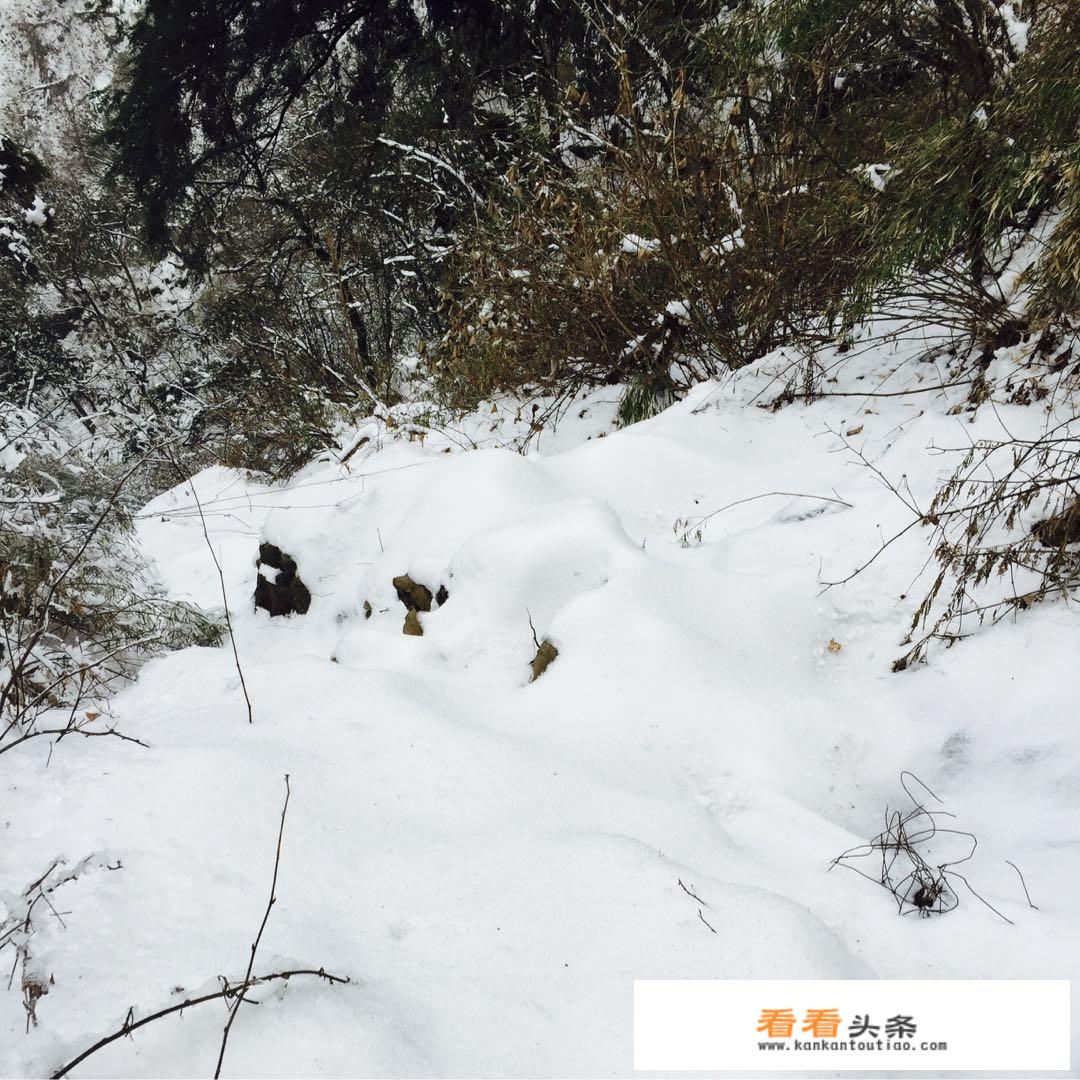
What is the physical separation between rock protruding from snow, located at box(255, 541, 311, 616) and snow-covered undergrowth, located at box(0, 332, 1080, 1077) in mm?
758

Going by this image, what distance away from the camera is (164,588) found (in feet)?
9.20

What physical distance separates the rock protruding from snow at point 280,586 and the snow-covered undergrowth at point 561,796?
76cm

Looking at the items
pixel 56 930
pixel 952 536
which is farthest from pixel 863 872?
pixel 56 930

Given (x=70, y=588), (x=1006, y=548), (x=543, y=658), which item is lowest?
(x=543, y=658)

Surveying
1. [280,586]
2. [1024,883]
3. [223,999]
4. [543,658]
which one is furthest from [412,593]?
[1024,883]

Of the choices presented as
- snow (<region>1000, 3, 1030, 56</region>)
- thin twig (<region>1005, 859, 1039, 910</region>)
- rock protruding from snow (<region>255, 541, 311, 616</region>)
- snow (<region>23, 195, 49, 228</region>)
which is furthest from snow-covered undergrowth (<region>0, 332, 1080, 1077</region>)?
snow (<region>23, 195, 49, 228</region>)

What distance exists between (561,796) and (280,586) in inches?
80.5

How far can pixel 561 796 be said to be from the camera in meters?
1.44

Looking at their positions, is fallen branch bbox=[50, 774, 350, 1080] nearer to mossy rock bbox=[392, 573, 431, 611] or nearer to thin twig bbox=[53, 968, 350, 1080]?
thin twig bbox=[53, 968, 350, 1080]

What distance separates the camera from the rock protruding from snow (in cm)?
299

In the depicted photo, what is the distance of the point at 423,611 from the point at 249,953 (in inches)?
52.2

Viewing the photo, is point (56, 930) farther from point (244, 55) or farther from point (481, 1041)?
point (244, 55)

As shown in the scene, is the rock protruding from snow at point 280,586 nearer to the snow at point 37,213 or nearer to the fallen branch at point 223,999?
the fallen branch at point 223,999

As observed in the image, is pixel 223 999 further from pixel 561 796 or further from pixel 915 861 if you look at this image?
pixel 915 861
